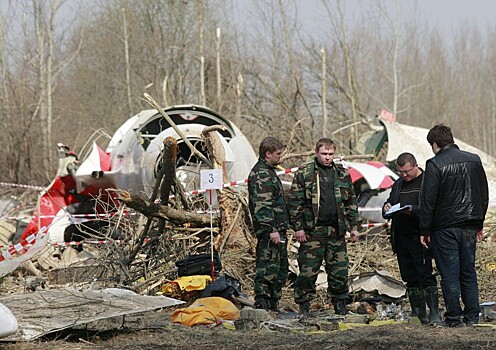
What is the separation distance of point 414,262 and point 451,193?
0.95 m

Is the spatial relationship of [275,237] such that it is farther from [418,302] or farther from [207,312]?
[418,302]

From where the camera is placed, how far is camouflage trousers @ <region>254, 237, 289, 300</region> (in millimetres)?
10281

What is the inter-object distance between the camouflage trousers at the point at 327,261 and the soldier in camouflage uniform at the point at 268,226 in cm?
46

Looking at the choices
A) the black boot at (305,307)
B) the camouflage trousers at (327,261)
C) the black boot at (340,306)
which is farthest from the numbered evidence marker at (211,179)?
the black boot at (340,306)

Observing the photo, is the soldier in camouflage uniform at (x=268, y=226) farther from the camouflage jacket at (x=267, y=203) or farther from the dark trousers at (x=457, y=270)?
the dark trousers at (x=457, y=270)

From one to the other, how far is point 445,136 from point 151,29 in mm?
28034

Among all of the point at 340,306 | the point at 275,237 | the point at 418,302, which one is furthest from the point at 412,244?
the point at 275,237

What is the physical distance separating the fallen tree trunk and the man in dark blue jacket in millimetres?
3179

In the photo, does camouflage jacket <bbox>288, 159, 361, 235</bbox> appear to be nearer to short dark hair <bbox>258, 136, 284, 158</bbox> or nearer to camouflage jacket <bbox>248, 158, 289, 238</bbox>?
camouflage jacket <bbox>248, 158, 289, 238</bbox>

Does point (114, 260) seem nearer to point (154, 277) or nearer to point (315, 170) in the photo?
point (154, 277)

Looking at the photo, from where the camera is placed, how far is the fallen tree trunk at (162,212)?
1102cm

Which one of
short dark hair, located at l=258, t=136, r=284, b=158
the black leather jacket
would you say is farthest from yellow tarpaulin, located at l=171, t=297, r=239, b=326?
the black leather jacket

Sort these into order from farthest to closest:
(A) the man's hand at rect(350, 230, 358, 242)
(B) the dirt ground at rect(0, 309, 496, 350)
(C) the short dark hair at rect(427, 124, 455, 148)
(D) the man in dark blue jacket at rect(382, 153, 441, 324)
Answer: (A) the man's hand at rect(350, 230, 358, 242) → (D) the man in dark blue jacket at rect(382, 153, 441, 324) → (C) the short dark hair at rect(427, 124, 455, 148) → (B) the dirt ground at rect(0, 309, 496, 350)

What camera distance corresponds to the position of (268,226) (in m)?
10.2
